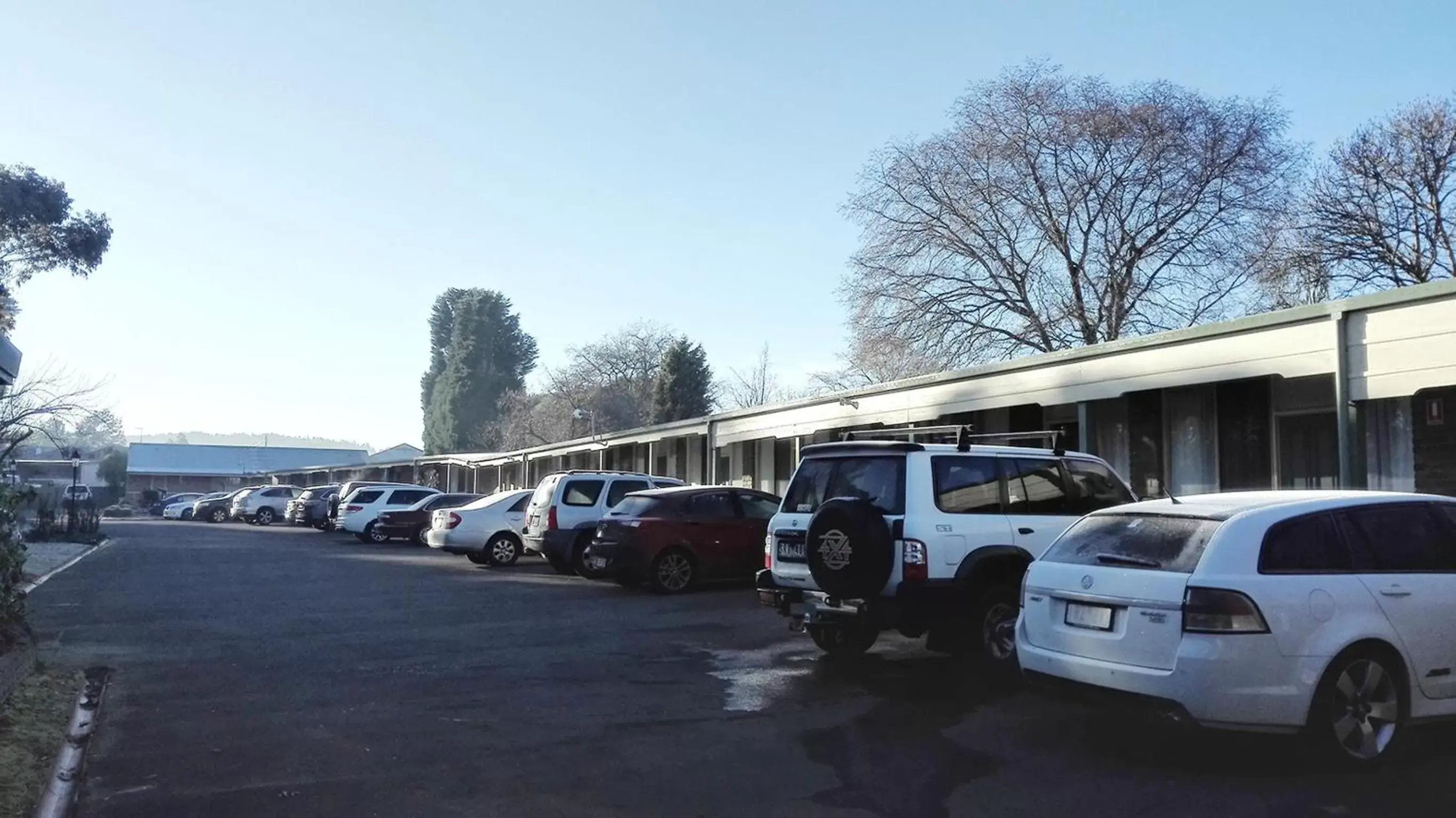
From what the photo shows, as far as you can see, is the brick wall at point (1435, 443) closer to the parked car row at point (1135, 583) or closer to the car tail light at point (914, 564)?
the parked car row at point (1135, 583)

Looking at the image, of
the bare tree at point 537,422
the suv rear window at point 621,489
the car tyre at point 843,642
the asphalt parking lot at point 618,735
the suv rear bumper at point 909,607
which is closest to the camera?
the asphalt parking lot at point 618,735

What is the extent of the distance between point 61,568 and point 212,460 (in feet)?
333

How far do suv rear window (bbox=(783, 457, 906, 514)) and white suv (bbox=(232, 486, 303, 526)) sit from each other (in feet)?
136

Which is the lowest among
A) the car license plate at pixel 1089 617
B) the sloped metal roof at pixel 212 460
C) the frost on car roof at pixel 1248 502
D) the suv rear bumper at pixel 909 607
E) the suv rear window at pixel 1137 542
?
the suv rear bumper at pixel 909 607

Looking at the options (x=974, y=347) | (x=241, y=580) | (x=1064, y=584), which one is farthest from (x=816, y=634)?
(x=974, y=347)

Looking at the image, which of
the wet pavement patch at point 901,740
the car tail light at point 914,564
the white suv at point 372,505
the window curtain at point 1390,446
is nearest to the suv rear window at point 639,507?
the wet pavement patch at point 901,740

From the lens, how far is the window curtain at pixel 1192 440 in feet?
52.0

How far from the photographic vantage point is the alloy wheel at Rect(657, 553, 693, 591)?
16.5 meters

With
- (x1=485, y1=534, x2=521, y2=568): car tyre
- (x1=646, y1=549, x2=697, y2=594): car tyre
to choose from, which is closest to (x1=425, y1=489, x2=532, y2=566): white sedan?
(x1=485, y1=534, x2=521, y2=568): car tyre

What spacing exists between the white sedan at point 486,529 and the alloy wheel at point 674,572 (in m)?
6.66

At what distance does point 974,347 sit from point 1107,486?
23.3 metres

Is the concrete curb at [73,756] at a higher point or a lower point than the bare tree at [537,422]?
lower

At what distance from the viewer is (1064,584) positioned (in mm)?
7234

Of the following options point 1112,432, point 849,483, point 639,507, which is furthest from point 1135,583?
point 1112,432
